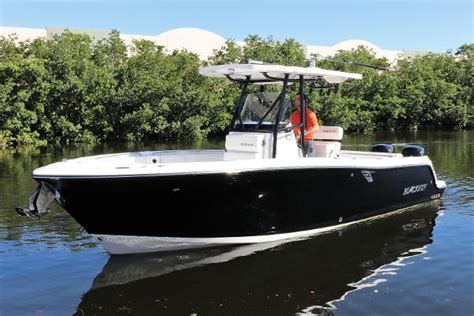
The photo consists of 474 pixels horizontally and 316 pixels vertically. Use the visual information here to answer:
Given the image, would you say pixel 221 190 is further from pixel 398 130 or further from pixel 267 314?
pixel 398 130

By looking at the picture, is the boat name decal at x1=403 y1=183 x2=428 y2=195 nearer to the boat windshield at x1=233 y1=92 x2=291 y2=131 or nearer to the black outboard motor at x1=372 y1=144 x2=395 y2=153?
the black outboard motor at x1=372 y1=144 x2=395 y2=153

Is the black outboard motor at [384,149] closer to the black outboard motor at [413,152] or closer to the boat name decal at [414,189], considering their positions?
the black outboard motor at [413,152]

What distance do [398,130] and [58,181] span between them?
41262mm

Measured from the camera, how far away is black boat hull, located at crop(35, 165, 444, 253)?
686cm

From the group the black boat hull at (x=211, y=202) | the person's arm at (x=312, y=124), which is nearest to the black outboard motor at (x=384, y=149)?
the black boat hull at (x=211, y=202)

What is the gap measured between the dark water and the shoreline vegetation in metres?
22.2

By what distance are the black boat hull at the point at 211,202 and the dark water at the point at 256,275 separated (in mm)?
394

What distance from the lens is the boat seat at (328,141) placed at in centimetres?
961

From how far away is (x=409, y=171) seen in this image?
10055mm

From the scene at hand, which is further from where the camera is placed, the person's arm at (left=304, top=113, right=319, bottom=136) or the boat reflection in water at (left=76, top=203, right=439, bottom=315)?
the person's arm at (left=304, top=113, right=319, bottom=136)

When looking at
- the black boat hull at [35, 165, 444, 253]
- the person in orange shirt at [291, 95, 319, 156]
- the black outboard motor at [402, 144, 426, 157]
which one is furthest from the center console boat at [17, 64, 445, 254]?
the black outboard motor at [402, 144, 426, 157]

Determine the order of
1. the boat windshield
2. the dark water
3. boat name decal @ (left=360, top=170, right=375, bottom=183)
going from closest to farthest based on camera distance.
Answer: the dark water < the boat windshield < boat name decal @ (left=360, top=170, right=375, bottom=183)

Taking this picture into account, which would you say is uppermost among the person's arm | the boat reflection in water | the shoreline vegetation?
the shoreline vegetation

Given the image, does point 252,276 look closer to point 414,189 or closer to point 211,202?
point 211,202
